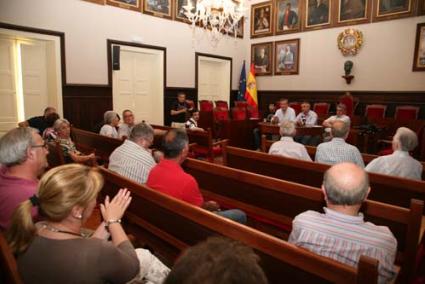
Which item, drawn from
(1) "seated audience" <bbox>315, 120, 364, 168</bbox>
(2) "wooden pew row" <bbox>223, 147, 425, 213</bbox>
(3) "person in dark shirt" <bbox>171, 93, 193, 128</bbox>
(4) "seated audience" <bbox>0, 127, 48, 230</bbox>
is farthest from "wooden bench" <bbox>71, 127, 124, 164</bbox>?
(3) "person in dark shirt" <bbox>171, 93, 193, 128</bbox>

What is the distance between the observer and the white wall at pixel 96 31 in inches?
278

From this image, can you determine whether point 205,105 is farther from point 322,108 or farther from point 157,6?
point 322,108

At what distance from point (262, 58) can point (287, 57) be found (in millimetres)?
998

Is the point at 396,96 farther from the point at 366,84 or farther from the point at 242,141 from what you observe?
the point at 242,141

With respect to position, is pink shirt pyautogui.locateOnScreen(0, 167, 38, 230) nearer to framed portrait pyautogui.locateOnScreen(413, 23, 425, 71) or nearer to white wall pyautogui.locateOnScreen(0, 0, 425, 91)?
white wall pyautogui.locateOnScreen(0, 0, 425, 91)

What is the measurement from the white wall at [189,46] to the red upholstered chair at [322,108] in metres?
0.65

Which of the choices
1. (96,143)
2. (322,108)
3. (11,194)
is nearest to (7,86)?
(96,143)

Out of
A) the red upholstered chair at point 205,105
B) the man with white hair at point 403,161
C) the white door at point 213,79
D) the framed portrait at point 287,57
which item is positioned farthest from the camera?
the white door at point 213,79

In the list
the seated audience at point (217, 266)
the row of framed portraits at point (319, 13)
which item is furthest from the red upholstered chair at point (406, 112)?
the seated audience at point (217, 266)

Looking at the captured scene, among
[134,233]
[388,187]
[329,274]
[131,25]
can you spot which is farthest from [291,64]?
[329,274]

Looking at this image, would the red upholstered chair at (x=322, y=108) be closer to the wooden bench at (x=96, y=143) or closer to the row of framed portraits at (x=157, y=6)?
the row of framed portraits at (x=157, y=6)

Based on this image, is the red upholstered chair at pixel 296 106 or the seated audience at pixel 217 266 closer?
the seated audience at pixel 217 266

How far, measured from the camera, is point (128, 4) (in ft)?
28.1

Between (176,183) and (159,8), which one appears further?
(159,8)
